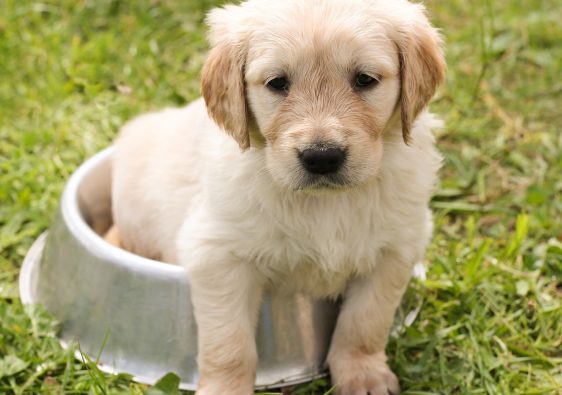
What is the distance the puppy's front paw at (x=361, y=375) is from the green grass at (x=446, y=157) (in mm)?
100

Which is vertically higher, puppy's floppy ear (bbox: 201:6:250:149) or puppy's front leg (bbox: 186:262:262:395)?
puppy's floppy ear (bbox: 201:6:250:149)

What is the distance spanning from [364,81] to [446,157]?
2.03m

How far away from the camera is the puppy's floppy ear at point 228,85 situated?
9.12ft

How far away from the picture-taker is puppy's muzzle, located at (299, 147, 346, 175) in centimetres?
258

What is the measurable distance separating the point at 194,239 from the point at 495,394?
1.21 meters

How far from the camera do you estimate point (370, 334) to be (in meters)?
3.17

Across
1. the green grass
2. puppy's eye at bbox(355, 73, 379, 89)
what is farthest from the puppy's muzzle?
the green grass

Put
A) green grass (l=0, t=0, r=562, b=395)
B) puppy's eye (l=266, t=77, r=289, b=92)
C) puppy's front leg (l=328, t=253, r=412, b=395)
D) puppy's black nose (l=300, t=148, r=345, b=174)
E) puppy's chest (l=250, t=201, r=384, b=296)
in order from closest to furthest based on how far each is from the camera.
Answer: puppy's black nose (l=300, t=148, r=345, b=174)
puppy's eye (l=266, t=77, r=289, b=92)
puppy's chest (l=250, t=201, r=384, b=296)
puppy's front leg (l=328, t=253, r=412, b=395)
green grass (l=0, t=0, r=562, b=395)

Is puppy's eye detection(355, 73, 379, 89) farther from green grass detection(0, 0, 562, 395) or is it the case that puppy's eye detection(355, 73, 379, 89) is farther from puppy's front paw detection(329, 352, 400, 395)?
green grass detection(0, 0, 562, 395)

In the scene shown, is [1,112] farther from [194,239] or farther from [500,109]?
[500,109]

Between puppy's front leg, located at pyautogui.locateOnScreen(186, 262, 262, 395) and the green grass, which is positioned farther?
the green grass

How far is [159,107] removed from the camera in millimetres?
4980

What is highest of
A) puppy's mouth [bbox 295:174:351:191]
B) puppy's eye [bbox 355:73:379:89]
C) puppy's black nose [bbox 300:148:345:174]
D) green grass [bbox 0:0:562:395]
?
puppy's eye [bbox 355:73:379:89]

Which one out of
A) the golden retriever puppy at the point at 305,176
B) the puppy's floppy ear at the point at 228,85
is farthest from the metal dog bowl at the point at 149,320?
the puppy's floppy ear at the point at 228,85
